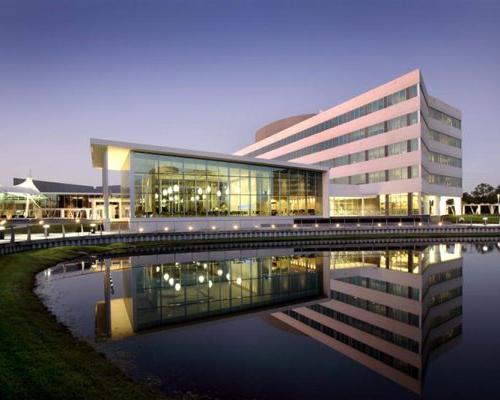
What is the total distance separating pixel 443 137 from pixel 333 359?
7713 centimetres

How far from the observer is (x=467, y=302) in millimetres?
18078

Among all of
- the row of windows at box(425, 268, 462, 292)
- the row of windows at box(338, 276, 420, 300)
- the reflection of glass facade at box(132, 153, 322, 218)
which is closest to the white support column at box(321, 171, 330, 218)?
the reflection of glass facade at box(132, 153, 322, 218)

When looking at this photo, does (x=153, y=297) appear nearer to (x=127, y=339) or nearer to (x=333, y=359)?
(x=127, y=339)

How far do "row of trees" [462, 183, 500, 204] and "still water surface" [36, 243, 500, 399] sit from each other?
130 meters

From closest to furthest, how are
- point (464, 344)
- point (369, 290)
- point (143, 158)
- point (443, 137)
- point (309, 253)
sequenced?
point (464, 344) → point (369, 290) → point (309, 253) → point (143, 158) → point (443, 137)

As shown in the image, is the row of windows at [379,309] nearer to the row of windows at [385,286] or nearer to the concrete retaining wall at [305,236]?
the row of windows at [385,286]

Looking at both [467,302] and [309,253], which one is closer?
[467,302]

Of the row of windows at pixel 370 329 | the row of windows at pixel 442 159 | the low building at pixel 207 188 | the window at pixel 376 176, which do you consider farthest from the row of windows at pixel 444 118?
the row of windows at pixel 370 329

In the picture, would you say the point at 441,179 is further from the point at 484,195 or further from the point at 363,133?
the point at 484,195

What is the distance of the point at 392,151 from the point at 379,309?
5795 cm

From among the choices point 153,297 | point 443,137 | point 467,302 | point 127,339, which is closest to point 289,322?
point 127,339

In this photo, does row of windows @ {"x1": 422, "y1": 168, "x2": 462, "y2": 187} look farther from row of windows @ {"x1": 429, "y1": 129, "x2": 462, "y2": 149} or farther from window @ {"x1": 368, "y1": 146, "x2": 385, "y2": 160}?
window @ {"x1": 368, "y1": 146, "x2": 385, "y2": 160}

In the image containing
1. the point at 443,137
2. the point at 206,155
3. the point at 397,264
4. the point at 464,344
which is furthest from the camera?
the point at 443,137

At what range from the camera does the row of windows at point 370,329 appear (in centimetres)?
1285
